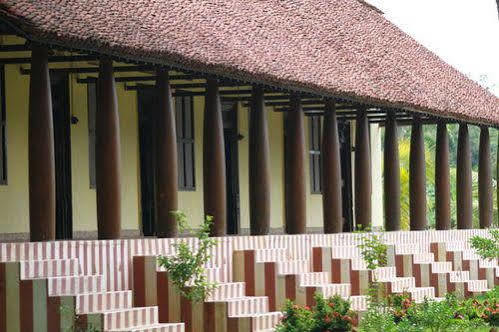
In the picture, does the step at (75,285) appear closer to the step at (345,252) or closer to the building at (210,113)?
the building at (210,113)

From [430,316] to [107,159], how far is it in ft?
14.3

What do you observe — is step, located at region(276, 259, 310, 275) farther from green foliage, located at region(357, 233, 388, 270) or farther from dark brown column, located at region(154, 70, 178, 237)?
dark brown column, located at region(154, 70, 178, 237)

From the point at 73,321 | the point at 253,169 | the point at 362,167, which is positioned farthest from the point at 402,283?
the point at 73,321

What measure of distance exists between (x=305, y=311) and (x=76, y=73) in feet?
19.2

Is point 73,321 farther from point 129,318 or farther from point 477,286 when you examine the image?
point 477,286

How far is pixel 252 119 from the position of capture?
22.5 m

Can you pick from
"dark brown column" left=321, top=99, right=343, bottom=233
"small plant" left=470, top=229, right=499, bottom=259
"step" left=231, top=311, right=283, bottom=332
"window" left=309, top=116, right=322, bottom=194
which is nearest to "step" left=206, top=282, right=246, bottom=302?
"step" left=231, top=311, right=283, bottom=332

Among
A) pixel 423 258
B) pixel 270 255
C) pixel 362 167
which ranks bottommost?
pixel 423 258

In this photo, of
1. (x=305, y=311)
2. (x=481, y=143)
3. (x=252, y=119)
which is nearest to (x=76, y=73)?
(x=252, y=119)

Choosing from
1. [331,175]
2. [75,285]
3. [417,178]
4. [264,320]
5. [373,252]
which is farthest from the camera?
[417,178]

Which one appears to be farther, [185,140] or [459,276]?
[459,276]

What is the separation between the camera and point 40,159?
16.9 m

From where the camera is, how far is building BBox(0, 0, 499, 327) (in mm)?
17969

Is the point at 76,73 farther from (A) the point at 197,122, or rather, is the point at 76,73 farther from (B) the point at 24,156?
(A) the point at 197,122
